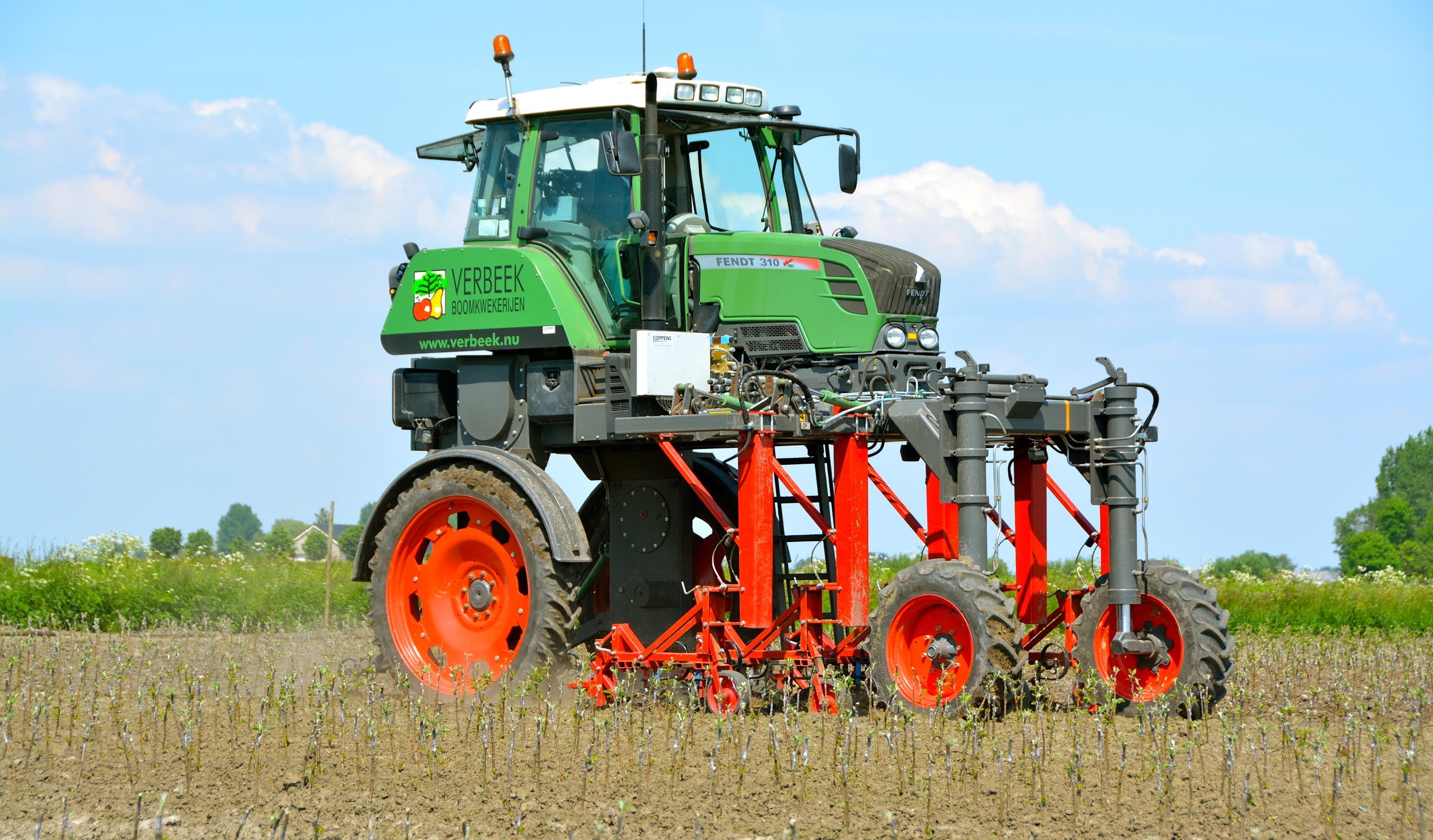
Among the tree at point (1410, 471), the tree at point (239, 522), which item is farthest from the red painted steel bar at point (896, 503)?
the tree at point (239, 522)

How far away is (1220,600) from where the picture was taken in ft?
58.3

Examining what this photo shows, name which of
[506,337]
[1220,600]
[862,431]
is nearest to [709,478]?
[506,337]

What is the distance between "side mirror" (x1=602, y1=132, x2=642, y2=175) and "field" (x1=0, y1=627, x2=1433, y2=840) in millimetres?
3188

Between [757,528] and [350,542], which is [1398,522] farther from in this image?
[757,528]

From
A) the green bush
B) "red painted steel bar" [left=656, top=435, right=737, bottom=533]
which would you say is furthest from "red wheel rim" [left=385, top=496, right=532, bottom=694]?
the green bush

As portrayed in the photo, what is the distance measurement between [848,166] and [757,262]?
1.15 m

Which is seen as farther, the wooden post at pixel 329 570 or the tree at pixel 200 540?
the tree at pixel 200 540

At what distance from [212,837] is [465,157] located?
6563 millimetres

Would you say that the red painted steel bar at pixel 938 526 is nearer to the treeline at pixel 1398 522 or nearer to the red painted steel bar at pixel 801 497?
the red painted steel bar at pixel 801 497

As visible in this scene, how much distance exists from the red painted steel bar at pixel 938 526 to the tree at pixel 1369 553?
3782 centimetres

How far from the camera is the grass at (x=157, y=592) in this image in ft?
56.6

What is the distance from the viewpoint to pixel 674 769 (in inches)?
295

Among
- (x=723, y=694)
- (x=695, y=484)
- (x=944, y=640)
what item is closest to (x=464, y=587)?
(x=695, y=484)

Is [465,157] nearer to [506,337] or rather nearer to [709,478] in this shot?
[506,337]
